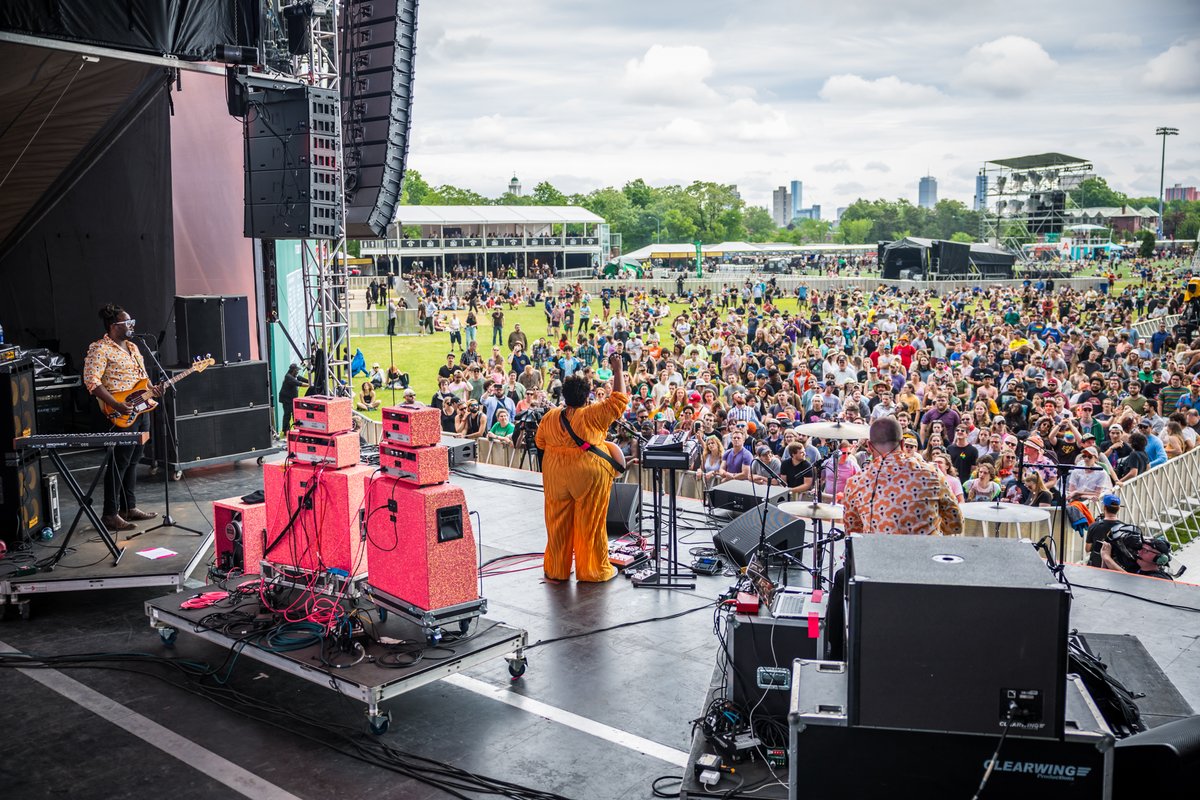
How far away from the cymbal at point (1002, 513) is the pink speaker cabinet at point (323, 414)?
154 inches

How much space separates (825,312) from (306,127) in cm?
3128

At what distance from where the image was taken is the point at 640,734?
5406 mm

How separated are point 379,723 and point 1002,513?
3.97 meters

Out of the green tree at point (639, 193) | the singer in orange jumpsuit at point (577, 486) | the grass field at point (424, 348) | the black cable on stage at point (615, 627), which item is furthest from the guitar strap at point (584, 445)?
the green tree at point (639, 193)

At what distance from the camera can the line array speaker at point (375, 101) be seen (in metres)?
12.6

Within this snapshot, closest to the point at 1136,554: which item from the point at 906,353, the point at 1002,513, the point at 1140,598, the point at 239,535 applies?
the point at 1140,598

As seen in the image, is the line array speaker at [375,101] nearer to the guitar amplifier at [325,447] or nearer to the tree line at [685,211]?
the guitar amplifier at [325,447]

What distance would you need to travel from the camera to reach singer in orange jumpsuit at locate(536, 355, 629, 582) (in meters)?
7.55

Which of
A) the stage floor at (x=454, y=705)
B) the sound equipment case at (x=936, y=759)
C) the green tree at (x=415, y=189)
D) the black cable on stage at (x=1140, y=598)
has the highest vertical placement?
the green tree at (x=415, y=189)

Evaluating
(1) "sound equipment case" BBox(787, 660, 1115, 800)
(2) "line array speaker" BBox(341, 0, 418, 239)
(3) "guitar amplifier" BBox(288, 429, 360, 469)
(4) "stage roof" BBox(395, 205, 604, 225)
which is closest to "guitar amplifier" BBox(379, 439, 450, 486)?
(3) "guitar amplifier" BBox(288, 429, 360, 469)

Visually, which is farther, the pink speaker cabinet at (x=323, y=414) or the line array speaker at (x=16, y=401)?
the line array speaker at (x=16, y=401)

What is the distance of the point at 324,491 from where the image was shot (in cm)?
637

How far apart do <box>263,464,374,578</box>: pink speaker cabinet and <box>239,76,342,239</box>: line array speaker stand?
4.80 meters

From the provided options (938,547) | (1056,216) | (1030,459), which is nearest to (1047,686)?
(938,547)
